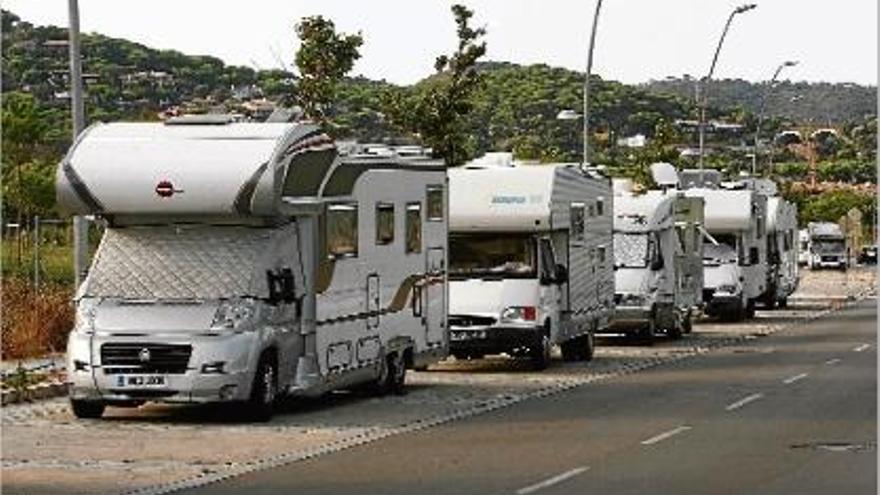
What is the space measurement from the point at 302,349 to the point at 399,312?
11.1 ft

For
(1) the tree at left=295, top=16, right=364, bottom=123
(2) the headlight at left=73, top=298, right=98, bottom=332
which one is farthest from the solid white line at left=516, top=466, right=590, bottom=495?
(1) the tree at left=295, top=16, right=364, bottom=123

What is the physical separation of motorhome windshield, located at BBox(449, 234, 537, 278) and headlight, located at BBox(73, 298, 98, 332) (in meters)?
9.64

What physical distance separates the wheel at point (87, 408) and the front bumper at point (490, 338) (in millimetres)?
8528

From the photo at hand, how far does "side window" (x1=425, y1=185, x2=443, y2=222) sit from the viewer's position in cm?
2867

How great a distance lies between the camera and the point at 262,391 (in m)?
23.2

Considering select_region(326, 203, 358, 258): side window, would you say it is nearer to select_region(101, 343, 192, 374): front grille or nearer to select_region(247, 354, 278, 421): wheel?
select_region(247, 354, 278, 421): wheel

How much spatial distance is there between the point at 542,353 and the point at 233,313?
10.4 meters

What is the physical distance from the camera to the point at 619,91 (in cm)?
12800

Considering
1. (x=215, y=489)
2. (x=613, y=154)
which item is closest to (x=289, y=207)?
(x=215, y=489)

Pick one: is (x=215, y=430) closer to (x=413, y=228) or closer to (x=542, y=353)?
(x=413, y=228)

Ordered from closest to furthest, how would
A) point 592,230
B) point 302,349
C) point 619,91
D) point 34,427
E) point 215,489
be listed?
point 215,489
point 34,427
point 302,349
point 592,230
point 619,91

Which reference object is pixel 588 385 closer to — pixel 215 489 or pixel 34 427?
pixel 34 427

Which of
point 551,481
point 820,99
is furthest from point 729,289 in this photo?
point 820,99

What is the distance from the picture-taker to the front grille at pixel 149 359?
74.4ft
